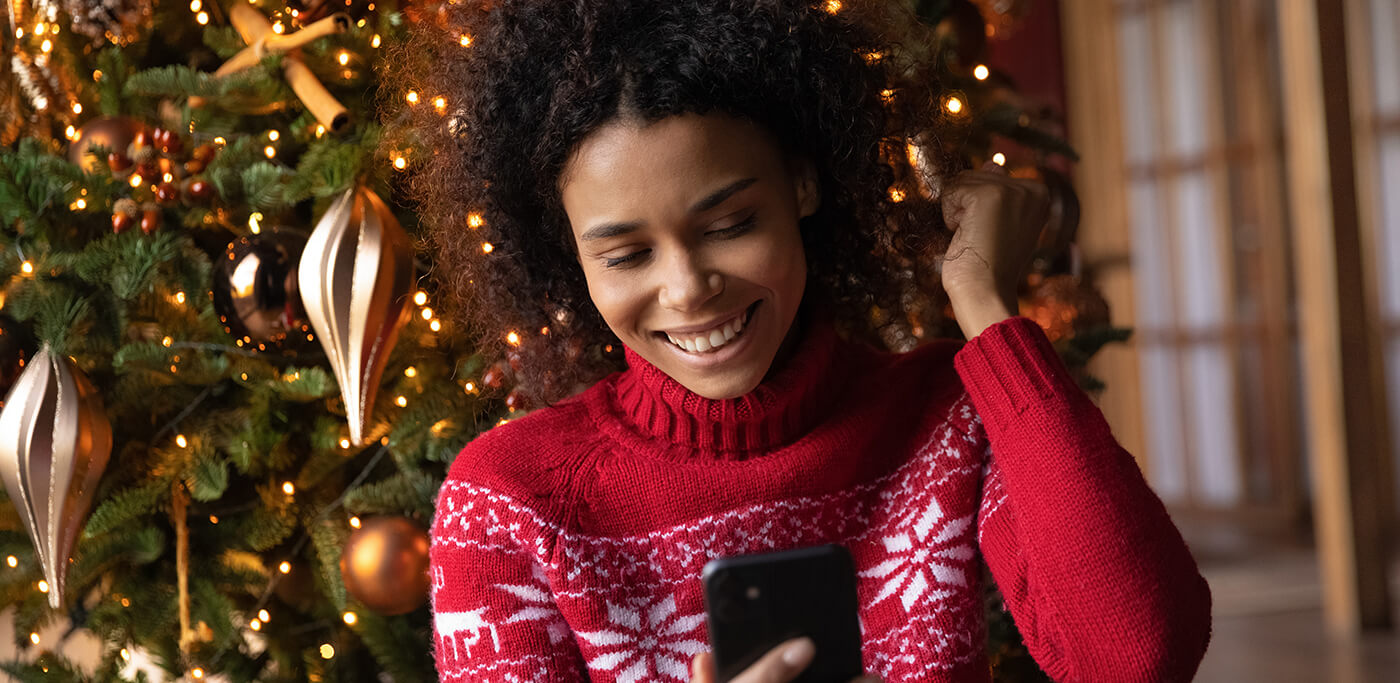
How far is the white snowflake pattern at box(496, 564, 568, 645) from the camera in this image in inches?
35.7

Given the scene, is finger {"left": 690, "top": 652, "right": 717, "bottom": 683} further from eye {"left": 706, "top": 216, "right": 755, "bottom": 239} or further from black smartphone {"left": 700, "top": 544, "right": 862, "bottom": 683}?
eye {"left": 706, "top": 216, "right": 755, "bottom": 239}

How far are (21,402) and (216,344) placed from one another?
0.20 meters

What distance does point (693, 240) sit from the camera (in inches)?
32.2

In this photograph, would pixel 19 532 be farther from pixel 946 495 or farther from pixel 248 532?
pixel 946 495

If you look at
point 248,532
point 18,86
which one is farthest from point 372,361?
point 18,86

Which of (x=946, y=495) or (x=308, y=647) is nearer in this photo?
(x=946, y=495)

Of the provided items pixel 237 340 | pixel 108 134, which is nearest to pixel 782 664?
pixel 237 340

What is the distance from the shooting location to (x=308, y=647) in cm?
145

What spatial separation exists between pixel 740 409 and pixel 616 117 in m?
0.25

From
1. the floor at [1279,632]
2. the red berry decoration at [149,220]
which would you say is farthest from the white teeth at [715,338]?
the floor at [1279,632]

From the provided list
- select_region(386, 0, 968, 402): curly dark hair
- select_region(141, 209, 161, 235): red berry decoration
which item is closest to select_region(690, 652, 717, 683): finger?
select_region(386, 0, 968, 402): curly dark hair

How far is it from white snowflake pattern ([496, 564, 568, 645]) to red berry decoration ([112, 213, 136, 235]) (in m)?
0.67

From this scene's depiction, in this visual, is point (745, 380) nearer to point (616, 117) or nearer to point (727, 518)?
point (727, 518)

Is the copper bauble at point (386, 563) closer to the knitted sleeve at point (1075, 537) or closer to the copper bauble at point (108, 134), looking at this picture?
the copper bauble at point (108, 134)
